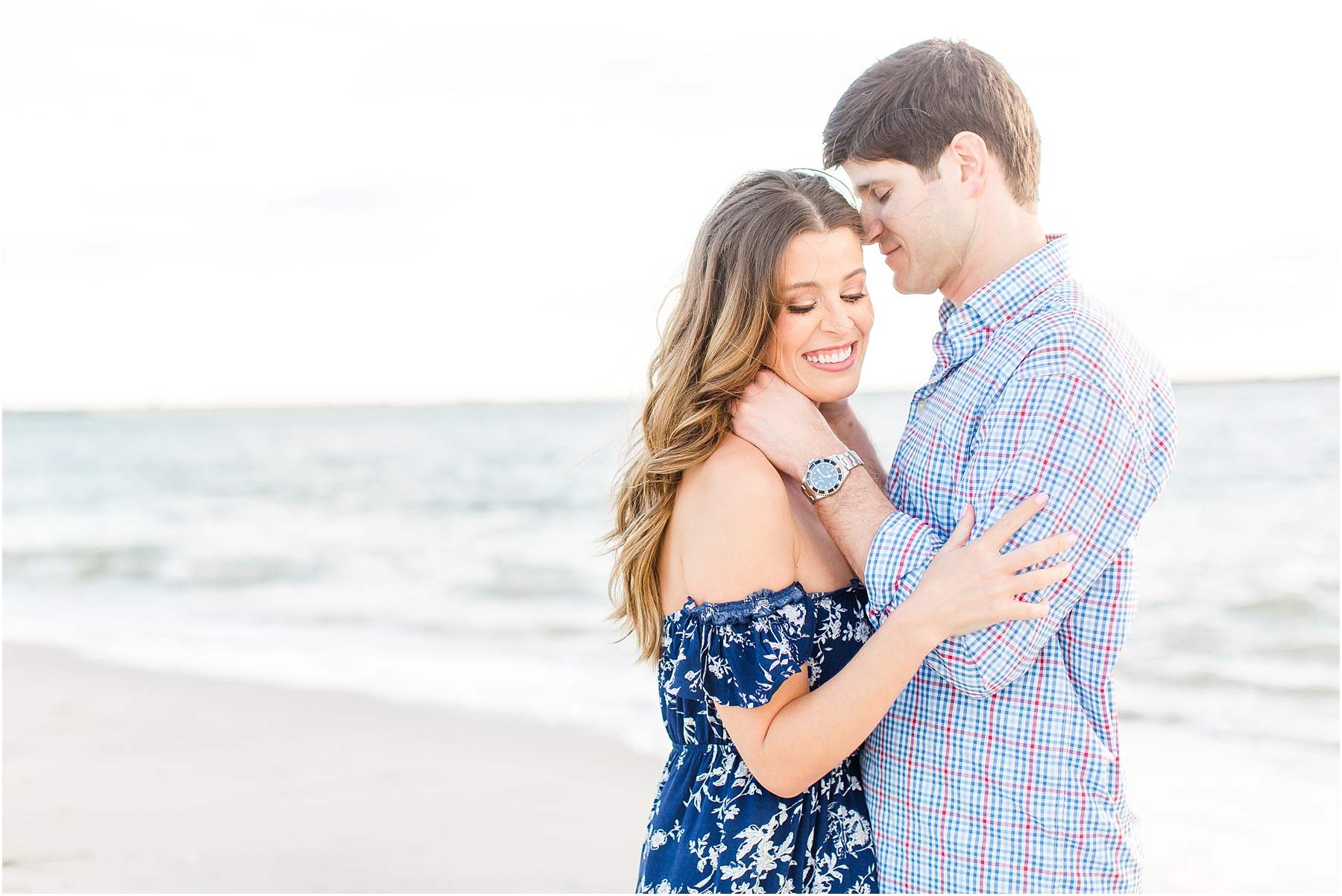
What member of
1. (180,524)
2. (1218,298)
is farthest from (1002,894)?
(180,524)

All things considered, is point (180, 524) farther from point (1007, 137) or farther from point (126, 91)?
point (1007, 137)

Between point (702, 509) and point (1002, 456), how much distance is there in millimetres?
605

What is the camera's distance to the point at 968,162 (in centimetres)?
208

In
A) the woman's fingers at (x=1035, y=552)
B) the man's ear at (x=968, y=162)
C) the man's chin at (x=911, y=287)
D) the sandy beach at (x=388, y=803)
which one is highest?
the man's ear at (x=968, y=162)

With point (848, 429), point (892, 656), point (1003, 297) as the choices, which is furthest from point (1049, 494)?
point (848, 429)

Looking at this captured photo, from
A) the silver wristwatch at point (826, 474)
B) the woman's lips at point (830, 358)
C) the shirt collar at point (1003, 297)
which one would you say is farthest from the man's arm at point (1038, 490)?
the woman's lips at point (830, 358)

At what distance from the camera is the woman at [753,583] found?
192cm

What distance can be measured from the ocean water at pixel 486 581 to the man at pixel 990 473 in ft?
2.28

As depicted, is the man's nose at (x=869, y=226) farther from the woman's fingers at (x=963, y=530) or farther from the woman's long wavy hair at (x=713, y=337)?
the woman's fingers at (x=963, y=530)

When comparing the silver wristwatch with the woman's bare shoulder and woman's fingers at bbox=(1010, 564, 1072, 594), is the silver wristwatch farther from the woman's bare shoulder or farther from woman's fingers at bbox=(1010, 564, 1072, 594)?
woman's fingers at bbox=(1010, 564, 1072, 594)

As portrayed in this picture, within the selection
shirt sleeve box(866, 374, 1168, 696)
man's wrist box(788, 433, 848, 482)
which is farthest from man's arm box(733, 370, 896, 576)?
shirt sleeve box(866, 374, 1168, 696)

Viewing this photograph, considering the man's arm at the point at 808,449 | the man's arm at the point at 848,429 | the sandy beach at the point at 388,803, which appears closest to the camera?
the man's arm at the point at 808,449

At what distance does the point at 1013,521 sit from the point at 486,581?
408 inches

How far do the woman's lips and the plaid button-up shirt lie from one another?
256mm
